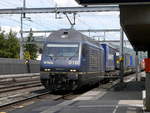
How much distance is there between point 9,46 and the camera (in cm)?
7612

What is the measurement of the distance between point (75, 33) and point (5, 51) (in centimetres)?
5473

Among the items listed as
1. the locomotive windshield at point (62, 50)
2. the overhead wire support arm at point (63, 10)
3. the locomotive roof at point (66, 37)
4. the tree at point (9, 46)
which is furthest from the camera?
the tree at point (9, 46)

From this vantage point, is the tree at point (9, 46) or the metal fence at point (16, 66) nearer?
the metal fence at point (16, 66)

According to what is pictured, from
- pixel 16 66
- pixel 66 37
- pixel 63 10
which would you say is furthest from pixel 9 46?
pixel 66 37

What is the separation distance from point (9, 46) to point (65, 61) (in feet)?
182

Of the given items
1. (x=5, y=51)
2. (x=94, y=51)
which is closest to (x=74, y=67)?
(x=94, y=51)

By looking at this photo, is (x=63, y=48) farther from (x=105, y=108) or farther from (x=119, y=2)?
(x=119, y=2)

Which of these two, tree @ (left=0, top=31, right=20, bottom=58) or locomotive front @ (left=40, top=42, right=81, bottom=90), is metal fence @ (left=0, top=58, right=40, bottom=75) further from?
locomotive front @ (left=40, top=42, right=81, bottom=90)

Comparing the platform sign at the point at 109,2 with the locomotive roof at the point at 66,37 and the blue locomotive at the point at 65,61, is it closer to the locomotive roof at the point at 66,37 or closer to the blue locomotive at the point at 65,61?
the blue locomotive at the point at 65,61

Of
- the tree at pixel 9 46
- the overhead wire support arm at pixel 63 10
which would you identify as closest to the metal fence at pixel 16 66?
the overhead wire support arm at pixel 63 10

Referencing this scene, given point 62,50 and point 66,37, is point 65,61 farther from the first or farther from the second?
point 66,37

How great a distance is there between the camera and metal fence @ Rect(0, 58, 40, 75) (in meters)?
46.8

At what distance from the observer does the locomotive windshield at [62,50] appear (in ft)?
72.5

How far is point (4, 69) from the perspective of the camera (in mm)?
47156
